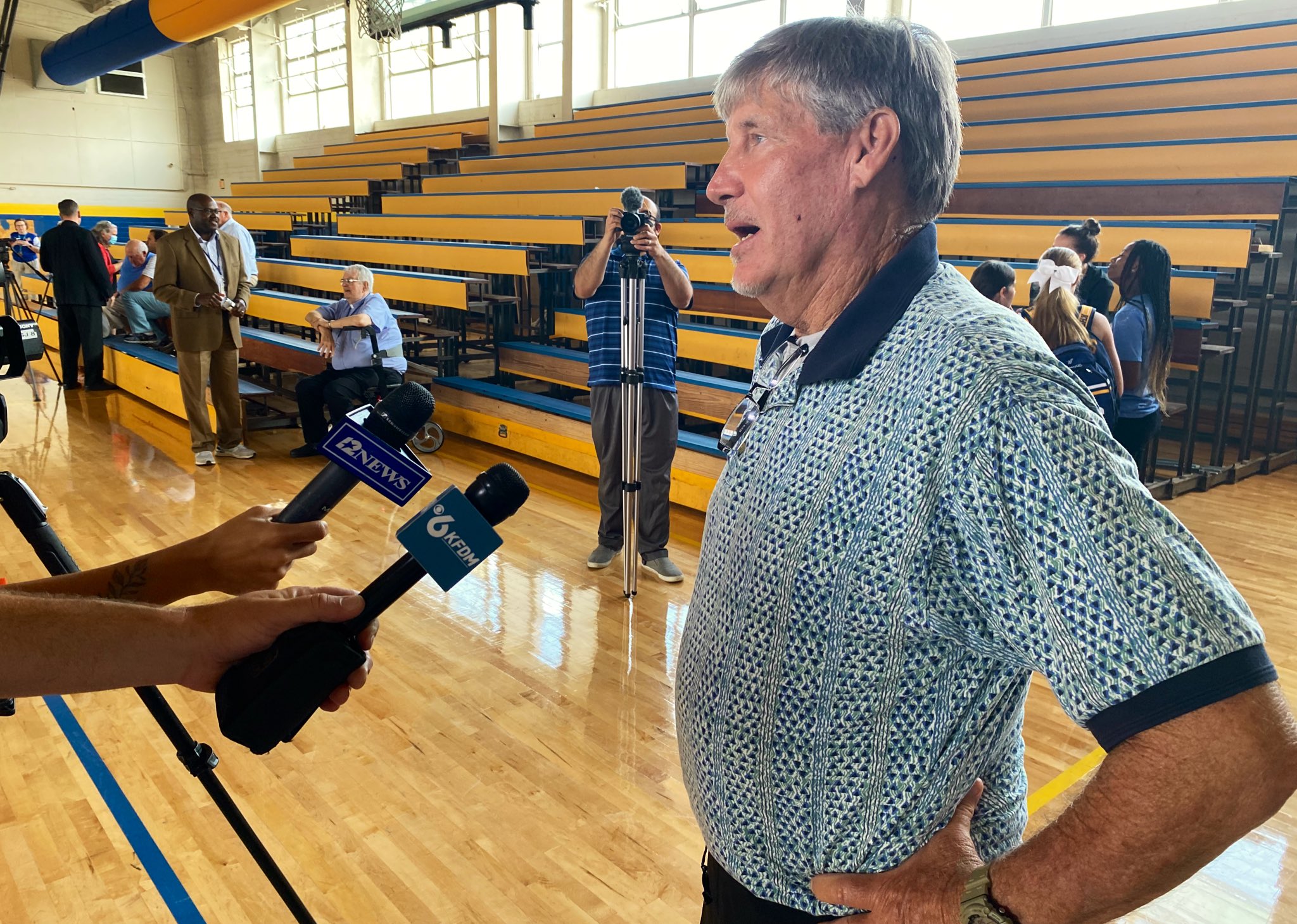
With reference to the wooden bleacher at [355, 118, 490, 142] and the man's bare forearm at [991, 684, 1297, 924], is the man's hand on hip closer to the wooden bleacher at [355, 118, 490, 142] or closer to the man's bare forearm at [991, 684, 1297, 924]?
the man's bare forearm at [991, 684, 1297, 924]

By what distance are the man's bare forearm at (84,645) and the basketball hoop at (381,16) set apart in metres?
8.76

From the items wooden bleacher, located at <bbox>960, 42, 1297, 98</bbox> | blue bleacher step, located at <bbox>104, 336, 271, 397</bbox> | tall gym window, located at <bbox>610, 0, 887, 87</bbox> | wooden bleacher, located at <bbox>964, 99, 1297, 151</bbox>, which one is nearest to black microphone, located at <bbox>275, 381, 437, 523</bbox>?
blue bleacher step, located at <bbox>104, 336, 271, 397</bbox>

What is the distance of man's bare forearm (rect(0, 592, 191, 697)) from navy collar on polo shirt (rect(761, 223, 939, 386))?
55 centimetres

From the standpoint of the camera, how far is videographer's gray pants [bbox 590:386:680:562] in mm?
3531

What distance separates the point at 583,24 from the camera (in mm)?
9938

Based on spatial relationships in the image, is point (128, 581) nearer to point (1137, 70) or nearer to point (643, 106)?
point (1137, 70)

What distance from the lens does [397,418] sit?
Result: 32.5 inches

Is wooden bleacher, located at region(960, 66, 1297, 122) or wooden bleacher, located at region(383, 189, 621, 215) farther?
wooden bleacher, located at region(383, 189, 621, 215)

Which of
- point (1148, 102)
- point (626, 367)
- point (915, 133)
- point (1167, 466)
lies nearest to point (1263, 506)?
point (1167, 466)

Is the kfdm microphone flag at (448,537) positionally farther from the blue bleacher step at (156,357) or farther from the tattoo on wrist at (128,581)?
the blue bleacher step at (156,357)

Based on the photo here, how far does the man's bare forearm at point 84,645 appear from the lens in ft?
2.19

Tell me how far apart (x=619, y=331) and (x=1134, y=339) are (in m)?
2.13

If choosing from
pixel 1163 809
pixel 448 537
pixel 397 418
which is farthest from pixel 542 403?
pixel 1163 809

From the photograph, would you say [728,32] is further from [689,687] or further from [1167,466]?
[689,687]
